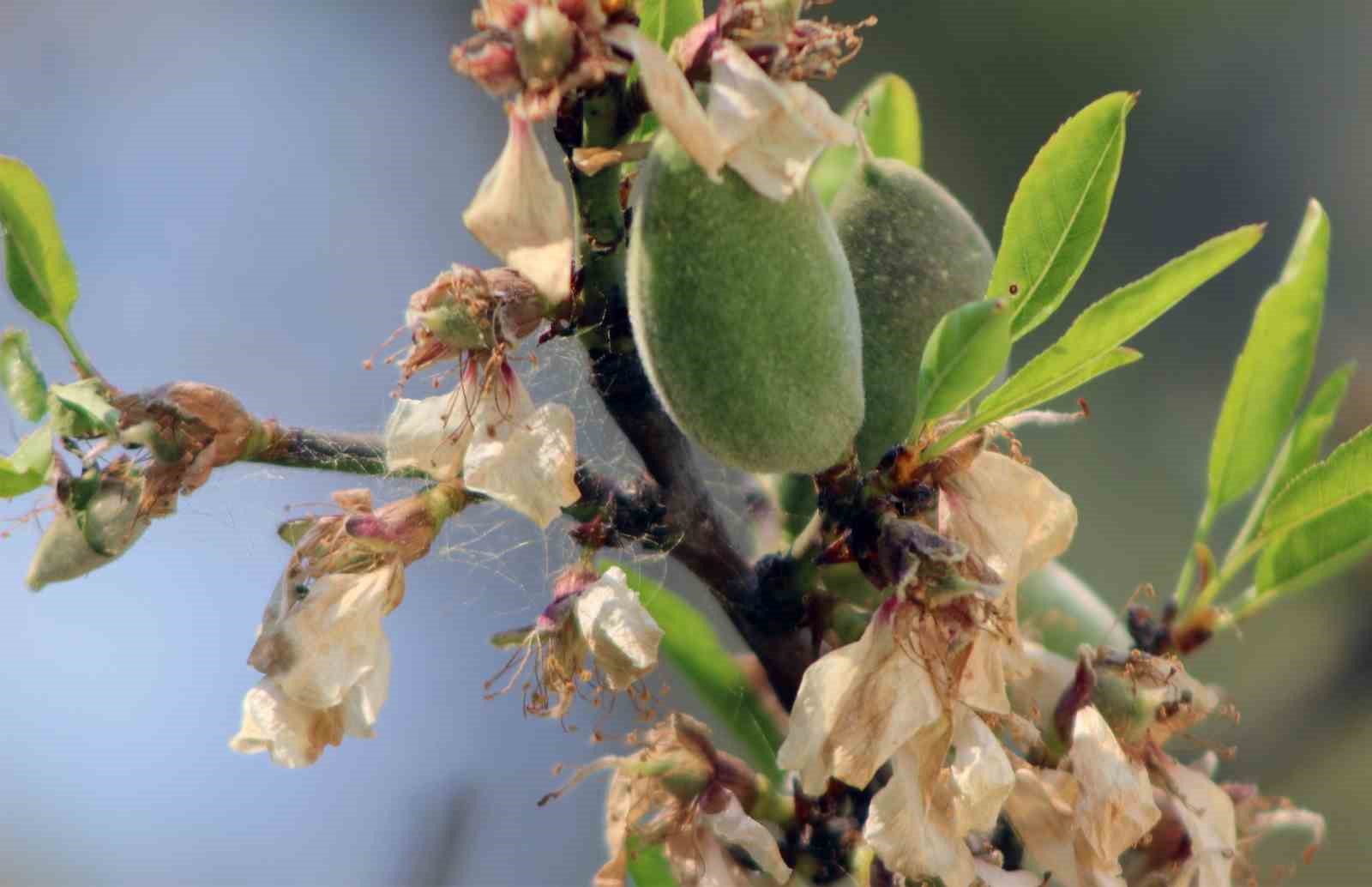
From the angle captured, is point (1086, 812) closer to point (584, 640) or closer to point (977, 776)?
point (977, 776)

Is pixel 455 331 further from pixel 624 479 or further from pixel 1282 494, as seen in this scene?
pixel 1282 494

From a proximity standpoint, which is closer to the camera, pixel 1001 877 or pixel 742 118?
pixel 742 118

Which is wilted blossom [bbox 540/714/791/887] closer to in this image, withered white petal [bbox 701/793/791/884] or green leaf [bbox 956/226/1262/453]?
withered white petal [bbox 701/793/791/884]

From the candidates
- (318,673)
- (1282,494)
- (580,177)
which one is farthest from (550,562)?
(1282,494)

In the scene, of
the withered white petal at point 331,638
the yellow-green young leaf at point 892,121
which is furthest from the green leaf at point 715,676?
the yellow-green young leaf at point 892,121

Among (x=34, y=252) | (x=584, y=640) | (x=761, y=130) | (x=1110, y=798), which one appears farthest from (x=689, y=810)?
(x=34, y=252)

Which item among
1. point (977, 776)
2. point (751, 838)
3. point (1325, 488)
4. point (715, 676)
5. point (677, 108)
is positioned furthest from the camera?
point (715, 676)

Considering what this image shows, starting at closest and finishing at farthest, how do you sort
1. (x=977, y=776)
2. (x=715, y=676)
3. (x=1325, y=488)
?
(x=977, y=776) → (x=1325, y=488) → (x=715, y=676)
